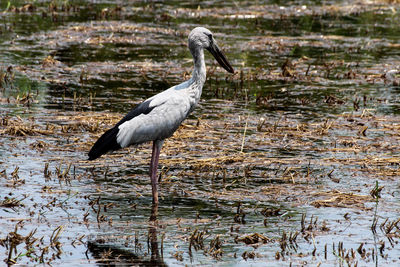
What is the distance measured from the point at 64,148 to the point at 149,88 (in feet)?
11.9

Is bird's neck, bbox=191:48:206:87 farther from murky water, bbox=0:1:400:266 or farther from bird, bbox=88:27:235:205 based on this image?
murky water, bbox=0:1:400:266

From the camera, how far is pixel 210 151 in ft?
29.3

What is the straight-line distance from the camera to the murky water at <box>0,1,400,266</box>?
6082 mm

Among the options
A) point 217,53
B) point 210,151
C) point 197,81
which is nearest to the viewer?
point 197,81

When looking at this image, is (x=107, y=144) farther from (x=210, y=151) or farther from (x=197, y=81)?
(x=210, y=151)

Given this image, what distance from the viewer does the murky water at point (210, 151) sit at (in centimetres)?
608

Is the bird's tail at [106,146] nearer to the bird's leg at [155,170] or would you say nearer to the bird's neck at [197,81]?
the bird's leg at [155,170]

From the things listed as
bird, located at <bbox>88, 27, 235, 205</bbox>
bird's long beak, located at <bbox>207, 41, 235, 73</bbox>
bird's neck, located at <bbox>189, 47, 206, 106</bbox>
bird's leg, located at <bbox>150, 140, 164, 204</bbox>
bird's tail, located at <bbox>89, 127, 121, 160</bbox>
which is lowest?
bird's leg, located at <bbox>150, 140, 164, 204</bbox>

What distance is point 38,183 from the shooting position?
7551 millimetres

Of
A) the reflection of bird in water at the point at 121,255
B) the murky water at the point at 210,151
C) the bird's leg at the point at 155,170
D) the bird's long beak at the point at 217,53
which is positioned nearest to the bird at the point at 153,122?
the bird's leg at the point at 155,170

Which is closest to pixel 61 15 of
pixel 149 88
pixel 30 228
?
pixel 149 88

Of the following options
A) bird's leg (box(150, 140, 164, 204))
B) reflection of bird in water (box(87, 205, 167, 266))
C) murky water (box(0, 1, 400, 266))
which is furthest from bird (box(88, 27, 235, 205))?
reflection of bird in water (box(87, 205, 167, 266))

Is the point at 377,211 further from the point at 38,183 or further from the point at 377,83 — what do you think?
the point at 377,83

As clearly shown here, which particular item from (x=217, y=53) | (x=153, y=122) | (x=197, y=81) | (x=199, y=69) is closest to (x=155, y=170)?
(x=153, y=122)
